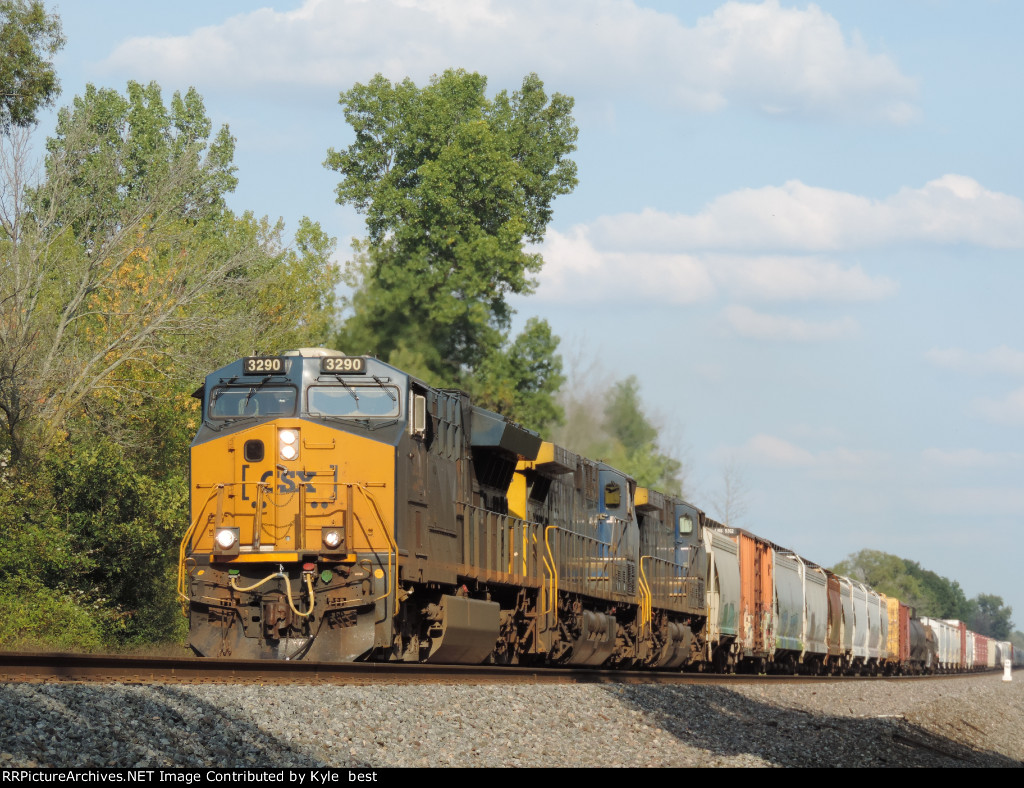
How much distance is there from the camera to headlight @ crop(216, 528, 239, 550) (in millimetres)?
13555

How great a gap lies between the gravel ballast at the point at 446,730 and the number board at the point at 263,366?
4398mm

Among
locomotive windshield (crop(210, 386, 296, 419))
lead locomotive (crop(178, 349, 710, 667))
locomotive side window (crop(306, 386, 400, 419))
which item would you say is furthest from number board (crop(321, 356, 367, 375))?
locomotive windshield (crop(210, 386, 296, 419))

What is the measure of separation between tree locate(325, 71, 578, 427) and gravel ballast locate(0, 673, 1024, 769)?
2754 cm

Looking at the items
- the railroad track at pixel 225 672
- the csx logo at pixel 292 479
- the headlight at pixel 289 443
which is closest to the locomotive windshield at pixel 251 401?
the headlight at pixel 289 443

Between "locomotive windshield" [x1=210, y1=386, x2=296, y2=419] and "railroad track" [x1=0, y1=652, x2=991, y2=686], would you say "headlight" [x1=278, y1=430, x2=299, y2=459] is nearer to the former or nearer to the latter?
"locomotive windshield" [x1=210, y1=386, x2=296, y2=419]

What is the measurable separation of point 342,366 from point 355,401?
0.44 meters

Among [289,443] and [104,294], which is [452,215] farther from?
[289,443]

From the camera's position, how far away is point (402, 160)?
4416 cm

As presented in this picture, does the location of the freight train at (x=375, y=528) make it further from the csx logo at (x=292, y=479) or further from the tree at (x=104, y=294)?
the tree at (x=104, y=294)

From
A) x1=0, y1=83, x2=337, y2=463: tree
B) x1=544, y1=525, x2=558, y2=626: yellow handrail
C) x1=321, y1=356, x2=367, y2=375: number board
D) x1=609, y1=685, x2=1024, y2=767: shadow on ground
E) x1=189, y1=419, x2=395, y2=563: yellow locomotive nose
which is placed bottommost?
x1=609, y1=685, x2=1024, y2=767: shadow on ground

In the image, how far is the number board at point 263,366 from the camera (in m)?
14.4

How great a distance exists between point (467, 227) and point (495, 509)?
26646mm
